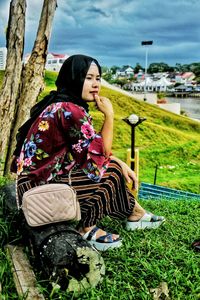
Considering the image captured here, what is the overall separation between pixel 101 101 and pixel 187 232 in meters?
1.36

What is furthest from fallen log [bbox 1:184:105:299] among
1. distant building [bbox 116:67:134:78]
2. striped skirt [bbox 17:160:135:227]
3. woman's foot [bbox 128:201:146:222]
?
distant building [bbox 116:67:134:78]

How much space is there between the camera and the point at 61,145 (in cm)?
255

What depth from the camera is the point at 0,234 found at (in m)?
2.83

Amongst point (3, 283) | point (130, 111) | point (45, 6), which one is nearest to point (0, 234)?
point (3, 283)

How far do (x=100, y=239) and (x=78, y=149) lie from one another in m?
0.66

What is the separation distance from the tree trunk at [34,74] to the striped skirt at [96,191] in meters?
2.67

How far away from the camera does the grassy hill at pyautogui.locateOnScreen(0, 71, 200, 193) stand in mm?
13727

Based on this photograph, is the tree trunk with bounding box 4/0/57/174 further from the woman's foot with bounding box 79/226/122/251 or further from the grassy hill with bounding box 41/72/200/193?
the grassy hill with bounding box 41/72/200/193

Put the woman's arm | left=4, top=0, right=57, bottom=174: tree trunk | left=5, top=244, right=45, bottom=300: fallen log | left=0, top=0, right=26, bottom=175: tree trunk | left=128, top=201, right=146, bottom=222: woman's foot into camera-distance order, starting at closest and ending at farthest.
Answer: left=5, top=244, right=45, bottom=300: fallen log, the woman's arm, left=128, top=201, right=146, bottom=222: woman's foot, left=0, top=0, right=26, bottom=175: tree trunk, left=4, top=0, right=57, bottom=174: tree trunk

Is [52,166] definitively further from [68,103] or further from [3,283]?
[3,283]

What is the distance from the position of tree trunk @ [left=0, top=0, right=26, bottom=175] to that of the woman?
7.29ft

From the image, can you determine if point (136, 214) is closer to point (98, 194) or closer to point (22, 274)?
point (98, 194)

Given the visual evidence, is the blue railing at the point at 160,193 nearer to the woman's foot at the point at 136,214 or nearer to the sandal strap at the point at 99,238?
the woman's foot at the point at 136,214

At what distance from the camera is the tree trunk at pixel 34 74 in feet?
17.1
